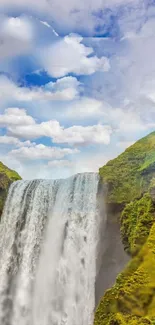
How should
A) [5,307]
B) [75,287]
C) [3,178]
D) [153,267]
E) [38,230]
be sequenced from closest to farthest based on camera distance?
[153,267], [75,287], [5,307], [38,230], [3,178]

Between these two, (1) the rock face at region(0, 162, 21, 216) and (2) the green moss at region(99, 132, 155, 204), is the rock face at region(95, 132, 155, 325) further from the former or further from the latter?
(1) the rock face at region(0, 162, 21, 216)

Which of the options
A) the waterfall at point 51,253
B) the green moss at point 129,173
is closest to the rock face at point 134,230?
the green moss at point 129,173

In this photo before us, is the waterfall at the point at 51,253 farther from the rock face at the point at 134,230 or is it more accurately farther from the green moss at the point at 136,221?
the green moss at the point at 136,221

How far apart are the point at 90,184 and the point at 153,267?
11.1m

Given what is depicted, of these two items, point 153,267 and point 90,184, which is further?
point 90,184

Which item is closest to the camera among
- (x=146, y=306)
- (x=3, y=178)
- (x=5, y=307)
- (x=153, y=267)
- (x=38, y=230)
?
(x=146, y=306)

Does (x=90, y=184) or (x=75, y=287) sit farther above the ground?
(x=90, y=184)

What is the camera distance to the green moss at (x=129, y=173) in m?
25.0

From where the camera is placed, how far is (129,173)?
2625cm

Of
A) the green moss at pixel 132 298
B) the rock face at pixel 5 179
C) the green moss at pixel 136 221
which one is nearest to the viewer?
the green moss at pixel 132 298

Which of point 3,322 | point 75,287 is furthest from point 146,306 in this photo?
point 3,322

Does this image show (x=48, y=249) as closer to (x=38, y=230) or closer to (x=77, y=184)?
(x=38, y=230)

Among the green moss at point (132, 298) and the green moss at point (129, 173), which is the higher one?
the green moss at point (129, 173)

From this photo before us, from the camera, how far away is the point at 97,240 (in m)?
24.5
